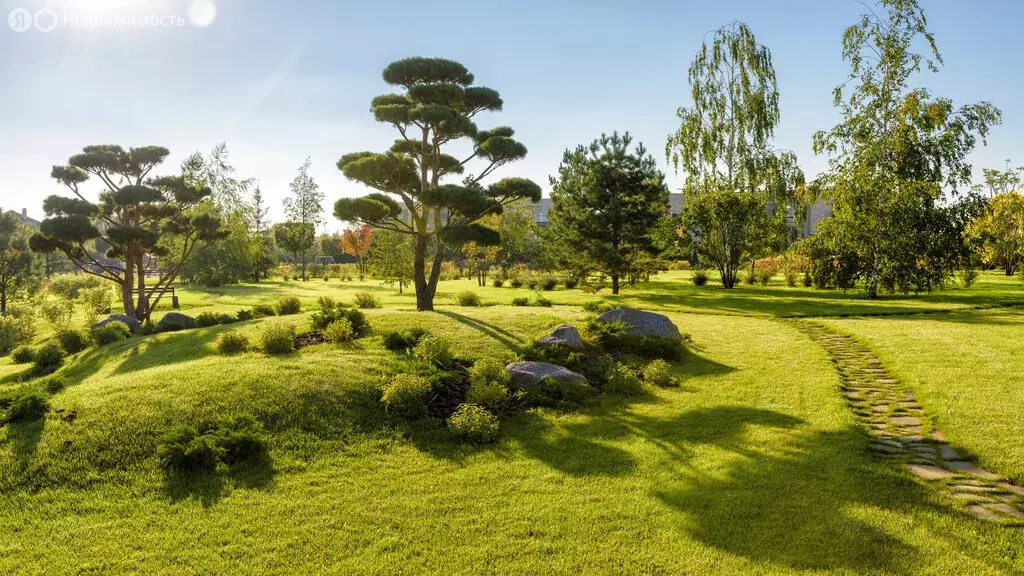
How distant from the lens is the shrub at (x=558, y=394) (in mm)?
10781

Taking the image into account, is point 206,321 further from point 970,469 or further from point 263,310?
point 970,469

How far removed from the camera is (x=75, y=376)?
13531 mm

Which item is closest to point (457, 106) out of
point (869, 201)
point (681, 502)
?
point (681, 502)

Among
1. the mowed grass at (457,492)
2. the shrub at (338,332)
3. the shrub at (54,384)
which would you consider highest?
the shrub at (338,332)

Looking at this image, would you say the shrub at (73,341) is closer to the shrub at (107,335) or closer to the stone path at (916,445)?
the shrub at (107,335)

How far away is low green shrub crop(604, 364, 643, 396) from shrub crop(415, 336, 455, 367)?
3.55m

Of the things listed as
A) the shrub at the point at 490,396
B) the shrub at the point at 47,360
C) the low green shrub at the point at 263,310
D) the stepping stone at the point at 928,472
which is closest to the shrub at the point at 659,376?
the shrub at the point at 490,396

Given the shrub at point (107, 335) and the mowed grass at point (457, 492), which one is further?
the shrub at point (107, 335)

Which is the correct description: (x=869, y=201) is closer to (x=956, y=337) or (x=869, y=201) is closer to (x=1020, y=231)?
(x=956, y=337)

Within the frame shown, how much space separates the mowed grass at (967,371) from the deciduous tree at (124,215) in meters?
25.2

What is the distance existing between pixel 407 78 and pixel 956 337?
18.0 m

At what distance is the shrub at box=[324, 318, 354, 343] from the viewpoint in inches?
530

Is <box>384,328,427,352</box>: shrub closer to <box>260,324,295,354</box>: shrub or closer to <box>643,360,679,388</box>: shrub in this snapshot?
<box>260,324,295,354</box>: shrub

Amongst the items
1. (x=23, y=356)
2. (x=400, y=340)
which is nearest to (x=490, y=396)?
(x=400, y=340)
